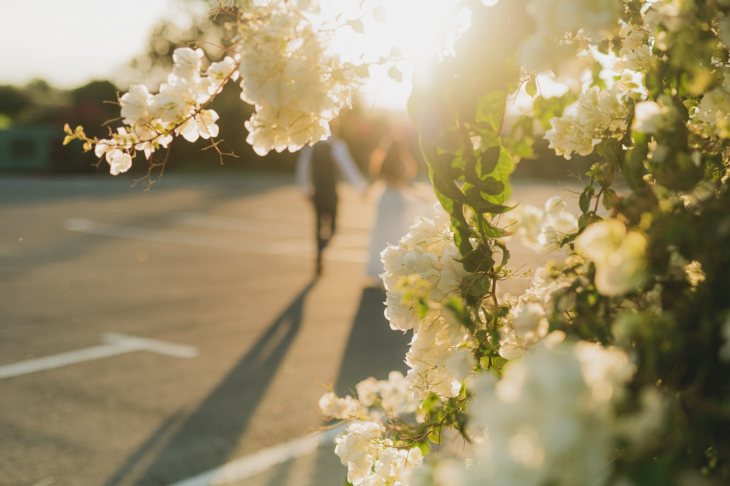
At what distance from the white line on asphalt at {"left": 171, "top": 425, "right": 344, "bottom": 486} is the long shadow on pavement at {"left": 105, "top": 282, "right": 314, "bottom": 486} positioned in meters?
0.07

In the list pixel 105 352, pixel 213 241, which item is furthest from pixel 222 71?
pixel 213 241

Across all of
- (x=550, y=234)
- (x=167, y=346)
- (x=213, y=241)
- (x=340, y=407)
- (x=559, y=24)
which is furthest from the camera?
(x=213, y=241)

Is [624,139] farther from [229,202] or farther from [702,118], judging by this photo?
[229,202]

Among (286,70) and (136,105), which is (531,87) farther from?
(136,105)

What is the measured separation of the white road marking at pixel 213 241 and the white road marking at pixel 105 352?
5.15m

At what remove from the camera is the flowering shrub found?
81 cm

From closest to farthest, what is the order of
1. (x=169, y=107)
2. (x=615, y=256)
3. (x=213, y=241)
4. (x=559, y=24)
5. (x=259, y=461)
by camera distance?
(x=615, y=256), (x=559, y=24), (x=169, y=107), (x=259, y=461), (x=213, y=241)

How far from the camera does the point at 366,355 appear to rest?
6.53m

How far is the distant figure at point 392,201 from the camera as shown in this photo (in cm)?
948

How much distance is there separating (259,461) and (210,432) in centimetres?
50

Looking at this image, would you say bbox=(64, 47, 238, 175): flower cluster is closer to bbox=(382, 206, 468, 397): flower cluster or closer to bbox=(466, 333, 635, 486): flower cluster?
bbox=(382, 206, 468, 397): flower cluster

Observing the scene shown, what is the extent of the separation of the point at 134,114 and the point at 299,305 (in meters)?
6.90

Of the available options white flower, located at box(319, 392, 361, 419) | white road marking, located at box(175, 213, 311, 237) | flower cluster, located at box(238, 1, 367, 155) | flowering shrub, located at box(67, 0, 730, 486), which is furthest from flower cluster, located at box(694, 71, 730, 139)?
white road marking, located at box(175, 213, 311, 237)

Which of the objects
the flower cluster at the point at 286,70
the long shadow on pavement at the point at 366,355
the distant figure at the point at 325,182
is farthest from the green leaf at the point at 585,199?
the distant figure at the point at 325,182
